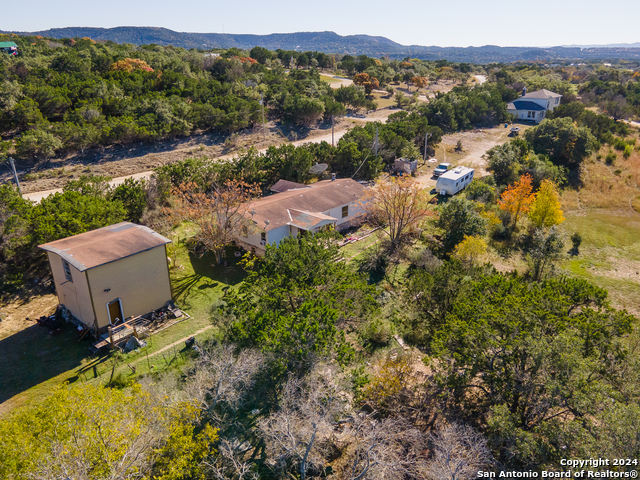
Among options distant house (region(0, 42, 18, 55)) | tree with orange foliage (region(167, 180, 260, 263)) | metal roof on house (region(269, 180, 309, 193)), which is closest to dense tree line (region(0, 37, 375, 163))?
distant house (region(0, 42, 18, 55))

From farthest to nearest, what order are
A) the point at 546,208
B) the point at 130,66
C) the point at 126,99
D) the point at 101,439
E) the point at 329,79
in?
1. the point at 329,79
2. the point at 130,66
3. the point at 126,99
4. the point at 546,208
5. the point at 101,439

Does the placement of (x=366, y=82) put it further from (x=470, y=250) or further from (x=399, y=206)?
(x=470, y=250)

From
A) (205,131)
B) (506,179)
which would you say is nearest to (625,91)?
(506,179)

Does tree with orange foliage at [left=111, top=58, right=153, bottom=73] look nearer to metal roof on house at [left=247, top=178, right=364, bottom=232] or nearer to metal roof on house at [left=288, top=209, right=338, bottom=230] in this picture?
metal roof on house at [left=247, top=178, right=364, bottom=232]

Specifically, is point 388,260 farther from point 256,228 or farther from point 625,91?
point 625,91

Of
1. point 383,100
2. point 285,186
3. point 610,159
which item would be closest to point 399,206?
point 285,186

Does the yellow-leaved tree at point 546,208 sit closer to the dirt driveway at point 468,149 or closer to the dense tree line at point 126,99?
the dirt driveway at point 468,149
